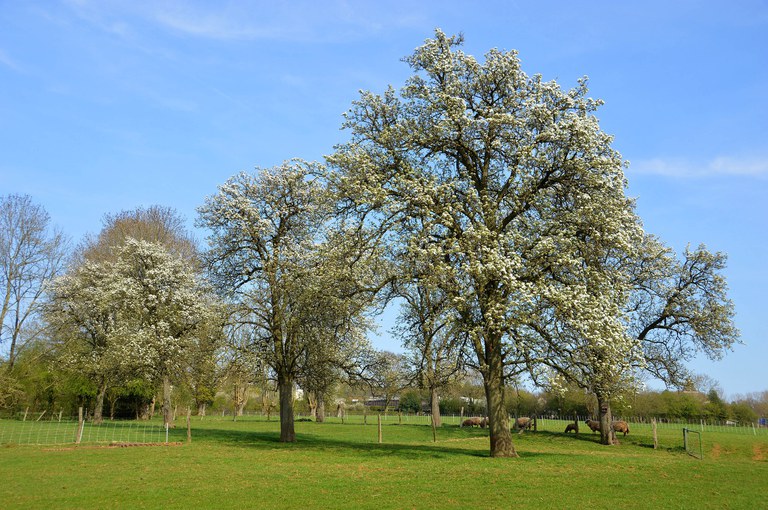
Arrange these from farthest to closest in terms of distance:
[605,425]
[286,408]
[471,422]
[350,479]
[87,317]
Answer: [471,422] → [87,317] → [605,425] → [286,408] → [350,479]

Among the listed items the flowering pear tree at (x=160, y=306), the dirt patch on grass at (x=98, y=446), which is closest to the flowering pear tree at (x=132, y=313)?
the flowering pear tree at (x=160, y=306)

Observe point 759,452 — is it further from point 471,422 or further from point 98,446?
point 98,446

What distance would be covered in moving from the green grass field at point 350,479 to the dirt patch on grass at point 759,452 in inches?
343

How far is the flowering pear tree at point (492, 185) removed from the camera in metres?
22.0

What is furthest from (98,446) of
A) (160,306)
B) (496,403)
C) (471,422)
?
(471,422)

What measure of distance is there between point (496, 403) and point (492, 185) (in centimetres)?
959

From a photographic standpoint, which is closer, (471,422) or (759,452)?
(759,452)

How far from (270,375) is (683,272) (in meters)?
28.8

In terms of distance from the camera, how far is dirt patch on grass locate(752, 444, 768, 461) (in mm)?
31797

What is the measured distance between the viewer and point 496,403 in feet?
80.0

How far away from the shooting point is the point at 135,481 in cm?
1808

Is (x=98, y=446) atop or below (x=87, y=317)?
below

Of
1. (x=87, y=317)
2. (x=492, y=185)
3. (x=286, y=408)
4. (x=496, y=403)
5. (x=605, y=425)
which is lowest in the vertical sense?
(x=605, y=425)

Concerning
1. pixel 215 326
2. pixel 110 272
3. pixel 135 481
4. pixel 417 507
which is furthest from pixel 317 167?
pixel 110 272
